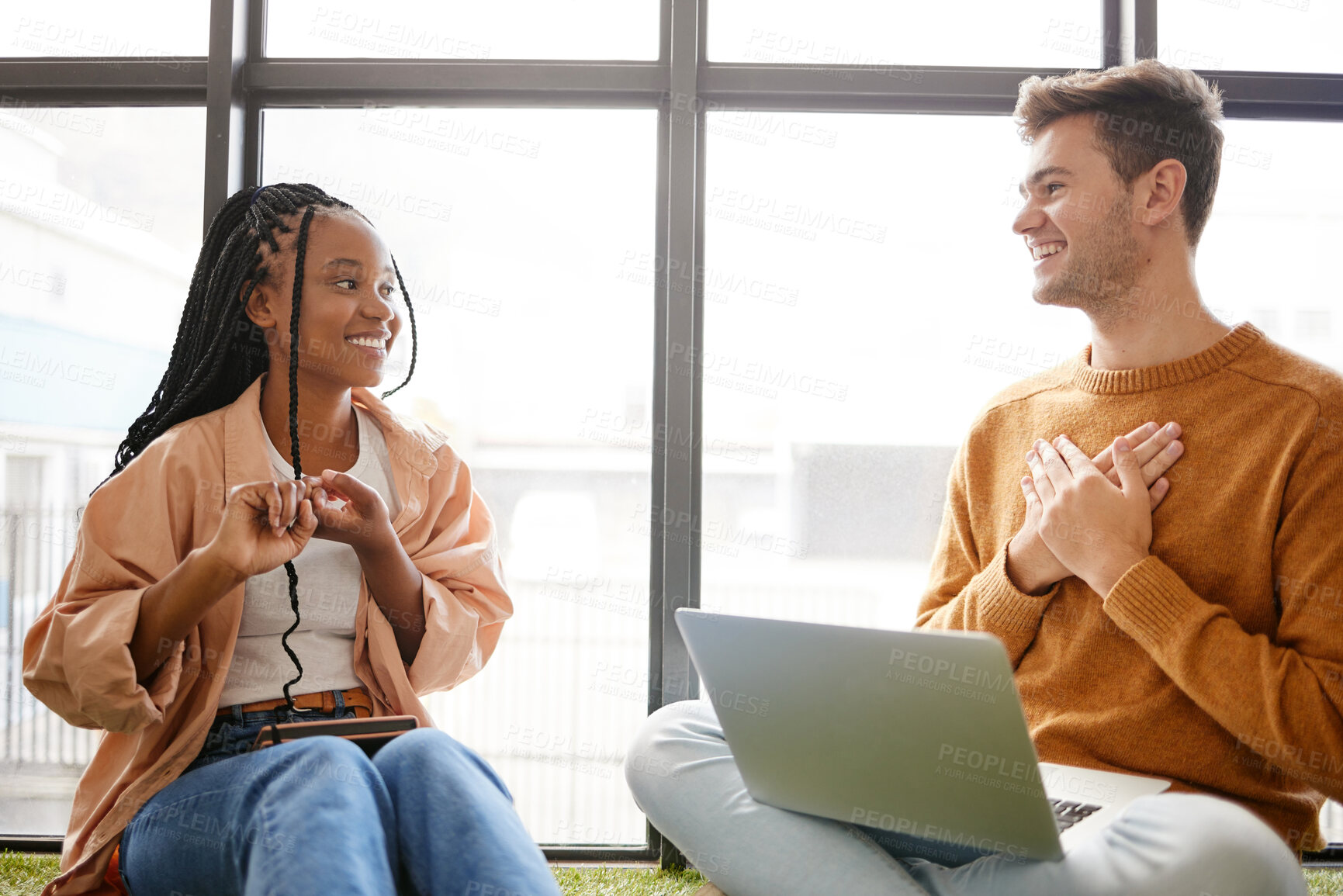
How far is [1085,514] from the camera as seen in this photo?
1.21 m

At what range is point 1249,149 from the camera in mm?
1824

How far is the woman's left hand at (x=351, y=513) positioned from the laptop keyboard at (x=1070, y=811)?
0.94 metres

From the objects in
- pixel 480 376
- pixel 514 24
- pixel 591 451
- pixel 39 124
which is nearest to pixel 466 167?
pixel 514 24

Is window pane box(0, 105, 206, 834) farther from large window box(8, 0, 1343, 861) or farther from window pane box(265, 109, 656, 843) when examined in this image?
window pane box(265, 109, 656, 843)

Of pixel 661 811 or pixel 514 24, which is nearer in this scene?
pixel 661 811

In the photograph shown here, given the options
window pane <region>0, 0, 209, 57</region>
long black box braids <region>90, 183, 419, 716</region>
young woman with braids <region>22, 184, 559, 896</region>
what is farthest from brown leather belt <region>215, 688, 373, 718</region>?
window pane <region>0, 0, 209, 57</region>

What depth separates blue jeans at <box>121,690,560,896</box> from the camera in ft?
2.96

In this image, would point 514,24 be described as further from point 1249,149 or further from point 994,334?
point 1249,149

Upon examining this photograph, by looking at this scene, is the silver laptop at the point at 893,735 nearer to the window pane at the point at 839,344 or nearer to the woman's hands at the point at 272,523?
the woman's hands at the point at 272,523

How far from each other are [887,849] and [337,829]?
26.4 inches

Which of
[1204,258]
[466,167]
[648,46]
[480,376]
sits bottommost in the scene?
[480,376]

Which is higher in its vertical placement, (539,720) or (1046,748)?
(1046,748)

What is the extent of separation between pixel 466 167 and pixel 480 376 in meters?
0.43

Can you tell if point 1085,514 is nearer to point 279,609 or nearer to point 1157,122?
point 1157,122
